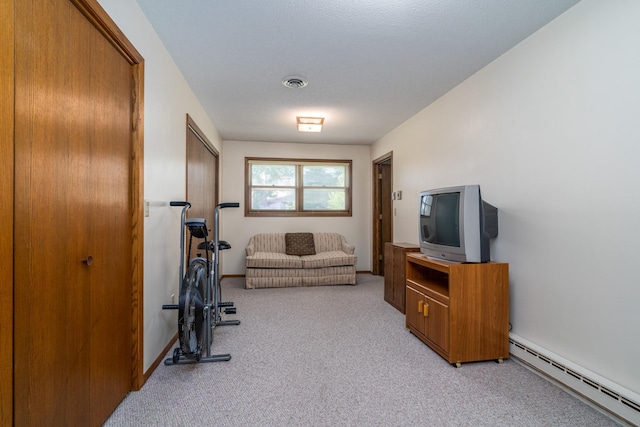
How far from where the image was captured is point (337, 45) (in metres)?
2.47

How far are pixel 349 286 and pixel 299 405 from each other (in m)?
3.19

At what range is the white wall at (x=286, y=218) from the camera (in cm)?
574

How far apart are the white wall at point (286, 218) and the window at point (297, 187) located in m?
0.11

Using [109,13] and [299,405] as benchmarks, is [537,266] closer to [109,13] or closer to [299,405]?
[299,405]

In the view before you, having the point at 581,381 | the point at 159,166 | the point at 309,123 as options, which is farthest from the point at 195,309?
the point at 309,123

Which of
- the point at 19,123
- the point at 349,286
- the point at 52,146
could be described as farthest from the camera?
the point at 349,286

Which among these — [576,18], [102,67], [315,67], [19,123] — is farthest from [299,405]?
[576,18]

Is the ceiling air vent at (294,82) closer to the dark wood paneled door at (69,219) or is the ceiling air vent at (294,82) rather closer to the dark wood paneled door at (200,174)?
the dark wood paneled door at (200,174)

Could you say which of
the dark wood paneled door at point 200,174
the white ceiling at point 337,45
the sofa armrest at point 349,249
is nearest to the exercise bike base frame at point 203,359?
the dark wood paneled door at point 200,174

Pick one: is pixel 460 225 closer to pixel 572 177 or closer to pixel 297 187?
pixel 572 177

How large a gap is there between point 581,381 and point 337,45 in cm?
283

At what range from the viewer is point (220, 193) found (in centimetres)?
546

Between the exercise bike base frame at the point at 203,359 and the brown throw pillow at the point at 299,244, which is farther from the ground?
the brown throw pillow at the point at 299,244

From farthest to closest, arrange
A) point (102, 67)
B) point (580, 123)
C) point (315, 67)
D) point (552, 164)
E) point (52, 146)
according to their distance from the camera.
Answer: point (315, 67) → point (552, 164) → point (580, 123) → point (102, 67) → point (52, 146)
